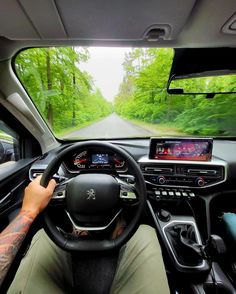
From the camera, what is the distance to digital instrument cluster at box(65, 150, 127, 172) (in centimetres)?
212

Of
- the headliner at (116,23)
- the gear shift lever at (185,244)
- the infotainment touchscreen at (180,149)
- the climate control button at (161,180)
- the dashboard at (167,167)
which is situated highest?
the headliner at (116,23)

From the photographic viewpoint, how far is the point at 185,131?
276cm

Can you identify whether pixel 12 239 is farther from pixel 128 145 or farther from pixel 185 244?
pixel 128 145

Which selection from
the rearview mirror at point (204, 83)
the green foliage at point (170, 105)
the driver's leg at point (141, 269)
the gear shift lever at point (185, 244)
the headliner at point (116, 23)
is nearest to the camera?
the driver's leg at point (141, 269)

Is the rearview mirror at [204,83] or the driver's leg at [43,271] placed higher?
the rearview mirror at [204,83]

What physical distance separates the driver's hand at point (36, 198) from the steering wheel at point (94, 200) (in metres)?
0.04

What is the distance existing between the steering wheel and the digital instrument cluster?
2.27ft

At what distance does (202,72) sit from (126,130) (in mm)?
1060

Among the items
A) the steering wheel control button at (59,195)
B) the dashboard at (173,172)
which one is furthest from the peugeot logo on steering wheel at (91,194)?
the dashboard at (173,172)

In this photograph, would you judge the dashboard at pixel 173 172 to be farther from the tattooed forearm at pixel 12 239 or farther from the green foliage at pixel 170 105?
the tattooed forearm at pixel 12 239

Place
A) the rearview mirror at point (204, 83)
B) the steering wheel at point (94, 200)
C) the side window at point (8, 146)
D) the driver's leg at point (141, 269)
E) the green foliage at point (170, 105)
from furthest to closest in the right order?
1. the green foliage at point (170, 105)
2. the rearview mirror at point (204, 83)
3. the side window at point (8, 146)
4. the steering wheel at point (94, 200)
5. the driver's leg at point (141, 269)

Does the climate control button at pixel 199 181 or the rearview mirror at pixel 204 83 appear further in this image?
the rearview mirror at pixel 204 83

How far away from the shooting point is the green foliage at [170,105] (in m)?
2.59

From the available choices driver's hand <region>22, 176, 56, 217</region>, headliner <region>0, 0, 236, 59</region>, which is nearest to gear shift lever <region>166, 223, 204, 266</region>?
driver's hand <region>22, 176, 56, 217</region>
